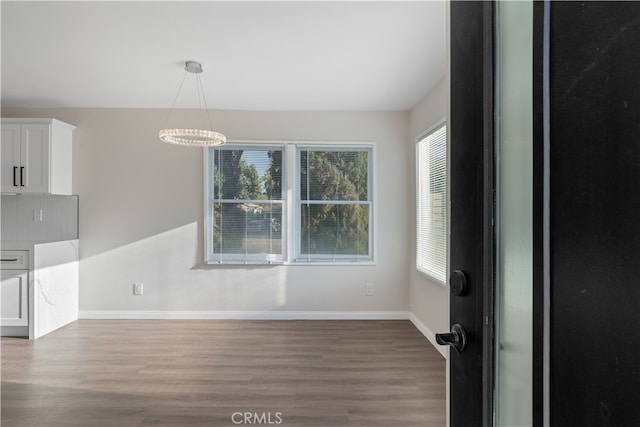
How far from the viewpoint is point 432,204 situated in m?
3.44

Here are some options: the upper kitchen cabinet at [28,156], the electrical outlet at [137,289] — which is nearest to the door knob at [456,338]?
the electrical outlet at [137,289]

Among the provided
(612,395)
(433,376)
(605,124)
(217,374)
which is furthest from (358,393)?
(605,124)

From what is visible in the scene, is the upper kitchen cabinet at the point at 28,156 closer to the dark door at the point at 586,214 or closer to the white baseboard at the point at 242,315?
the white baseboard at the point at 242,315

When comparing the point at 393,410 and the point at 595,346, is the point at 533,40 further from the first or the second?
the point at 393,410

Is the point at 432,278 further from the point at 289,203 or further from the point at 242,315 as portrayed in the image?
the point at 242,315

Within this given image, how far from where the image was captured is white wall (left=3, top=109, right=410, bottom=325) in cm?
405

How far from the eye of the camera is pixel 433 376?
105 inches

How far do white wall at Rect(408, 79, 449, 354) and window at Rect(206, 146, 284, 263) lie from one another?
1.54 meters

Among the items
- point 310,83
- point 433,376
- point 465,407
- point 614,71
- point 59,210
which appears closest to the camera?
point 614,71

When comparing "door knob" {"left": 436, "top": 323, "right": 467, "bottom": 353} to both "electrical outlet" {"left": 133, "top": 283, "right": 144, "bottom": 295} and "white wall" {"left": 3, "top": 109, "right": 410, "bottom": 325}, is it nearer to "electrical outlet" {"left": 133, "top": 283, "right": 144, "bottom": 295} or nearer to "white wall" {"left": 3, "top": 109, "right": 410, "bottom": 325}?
"white wall" {"left": 3, "top": 109, "right": 410, "bottom": 325}

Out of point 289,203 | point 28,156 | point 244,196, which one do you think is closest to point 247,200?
point 244,196

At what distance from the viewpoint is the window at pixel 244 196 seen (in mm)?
4133

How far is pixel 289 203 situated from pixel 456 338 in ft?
11.2

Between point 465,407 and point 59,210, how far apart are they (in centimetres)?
466
